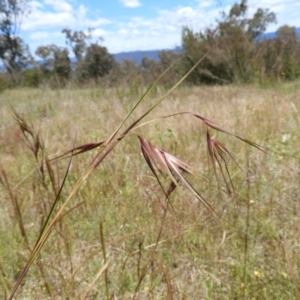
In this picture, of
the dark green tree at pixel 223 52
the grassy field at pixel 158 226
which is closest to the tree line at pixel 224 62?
the dark green tree at pixel 223 52

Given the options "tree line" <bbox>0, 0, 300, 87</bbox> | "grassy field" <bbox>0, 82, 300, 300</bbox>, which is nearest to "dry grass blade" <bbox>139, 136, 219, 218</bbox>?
"grassy field" <bbox>0, 82, 300, 300</bbox>

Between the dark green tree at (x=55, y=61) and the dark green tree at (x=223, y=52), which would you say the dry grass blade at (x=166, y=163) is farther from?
the dark green tree at (x=55, y=61)

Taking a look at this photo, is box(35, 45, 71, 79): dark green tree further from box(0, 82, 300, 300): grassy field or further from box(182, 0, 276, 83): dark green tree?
box(0, 82, 300, 300): grassy field

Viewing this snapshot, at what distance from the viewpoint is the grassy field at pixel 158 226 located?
0.92 meters

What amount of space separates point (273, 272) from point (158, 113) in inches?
83.4

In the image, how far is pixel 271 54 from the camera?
716cm

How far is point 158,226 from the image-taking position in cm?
126

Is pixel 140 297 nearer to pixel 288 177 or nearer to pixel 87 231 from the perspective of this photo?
pixel 87 231

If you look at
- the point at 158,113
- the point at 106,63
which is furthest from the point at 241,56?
the point at 106,63

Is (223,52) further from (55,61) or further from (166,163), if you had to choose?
(55,61)

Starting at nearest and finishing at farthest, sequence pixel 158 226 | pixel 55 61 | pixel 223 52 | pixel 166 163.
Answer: pixel 166 163 → pixel 158 226 → pixel 223 52 → pixel 55 61

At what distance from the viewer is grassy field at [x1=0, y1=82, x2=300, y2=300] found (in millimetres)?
915

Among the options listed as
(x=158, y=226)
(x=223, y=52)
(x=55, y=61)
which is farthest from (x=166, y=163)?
(x=55, y=61)

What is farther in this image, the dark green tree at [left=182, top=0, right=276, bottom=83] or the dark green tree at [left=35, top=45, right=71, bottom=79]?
the dark green tree at [left=35, top=45, right=71, bottom=79]
